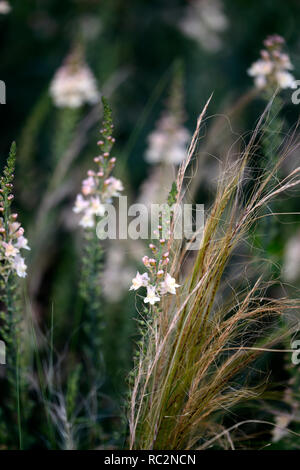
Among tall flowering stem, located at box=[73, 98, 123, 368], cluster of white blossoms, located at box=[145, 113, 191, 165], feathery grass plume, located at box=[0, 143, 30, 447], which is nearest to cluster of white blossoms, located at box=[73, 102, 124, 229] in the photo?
tall flowering stem, located at box=[73, 98, 123, 368]

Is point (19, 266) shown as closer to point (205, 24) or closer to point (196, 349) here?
point (196, 349)

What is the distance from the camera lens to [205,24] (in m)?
3.55

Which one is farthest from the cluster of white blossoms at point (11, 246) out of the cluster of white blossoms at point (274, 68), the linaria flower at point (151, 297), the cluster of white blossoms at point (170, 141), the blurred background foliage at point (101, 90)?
the cluster of white blossoms at point (170, 141)

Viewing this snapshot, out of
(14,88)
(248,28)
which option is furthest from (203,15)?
(14,88)

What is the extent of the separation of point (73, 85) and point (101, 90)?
0.30 meters

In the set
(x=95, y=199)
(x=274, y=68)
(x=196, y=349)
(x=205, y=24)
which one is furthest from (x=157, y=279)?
(x=205, y=24)

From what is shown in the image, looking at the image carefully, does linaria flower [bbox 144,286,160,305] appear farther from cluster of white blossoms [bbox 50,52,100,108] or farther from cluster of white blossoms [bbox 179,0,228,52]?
cluster of white blossoms [bbox 179,0,228,52]

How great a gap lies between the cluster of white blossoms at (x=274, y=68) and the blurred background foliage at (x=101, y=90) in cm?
42

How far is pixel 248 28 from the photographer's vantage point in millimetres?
3418

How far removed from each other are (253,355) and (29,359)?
896 mm

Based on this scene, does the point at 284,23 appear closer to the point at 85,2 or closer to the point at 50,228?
the point at 85,2

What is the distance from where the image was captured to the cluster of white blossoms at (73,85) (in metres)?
2.48

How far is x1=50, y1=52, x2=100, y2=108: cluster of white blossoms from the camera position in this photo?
248 cm

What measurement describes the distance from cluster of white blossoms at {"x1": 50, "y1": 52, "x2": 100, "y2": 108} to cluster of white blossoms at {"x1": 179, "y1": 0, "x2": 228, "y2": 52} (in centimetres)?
128
